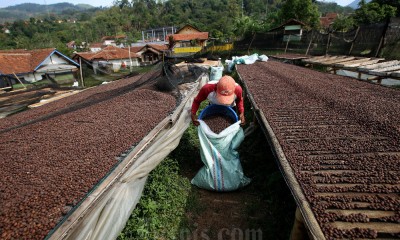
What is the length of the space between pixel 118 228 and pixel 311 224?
1.47m

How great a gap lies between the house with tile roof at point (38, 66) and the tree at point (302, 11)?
22.3 m

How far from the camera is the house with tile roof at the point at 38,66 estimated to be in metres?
14.0

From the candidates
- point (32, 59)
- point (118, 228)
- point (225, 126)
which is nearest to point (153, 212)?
point (118, 228)

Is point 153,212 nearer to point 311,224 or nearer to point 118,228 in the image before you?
point 118,228

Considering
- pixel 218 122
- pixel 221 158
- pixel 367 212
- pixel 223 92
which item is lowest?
pixel 221 158

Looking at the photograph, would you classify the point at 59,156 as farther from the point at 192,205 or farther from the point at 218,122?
the point at 218,122

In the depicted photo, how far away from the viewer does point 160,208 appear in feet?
8.34

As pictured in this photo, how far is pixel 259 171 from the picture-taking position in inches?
126

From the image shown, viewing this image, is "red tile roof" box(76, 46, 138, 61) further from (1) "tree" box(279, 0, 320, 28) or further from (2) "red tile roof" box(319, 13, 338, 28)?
(2) "red tile roof" box(319, 13, 338, 28)

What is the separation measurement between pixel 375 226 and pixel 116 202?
5.69 ft

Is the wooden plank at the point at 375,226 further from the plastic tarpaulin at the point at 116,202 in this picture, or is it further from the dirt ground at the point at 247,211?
the plastic tarpaulin at the point at 116,202

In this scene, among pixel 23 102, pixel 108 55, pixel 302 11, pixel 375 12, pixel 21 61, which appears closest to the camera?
pixel 23 102

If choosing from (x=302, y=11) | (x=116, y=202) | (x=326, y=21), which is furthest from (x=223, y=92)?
(x=326, y=21)

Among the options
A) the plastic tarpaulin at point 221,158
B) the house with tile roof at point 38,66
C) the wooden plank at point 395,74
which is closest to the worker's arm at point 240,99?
the plastic tarpaulin at point 221,158
